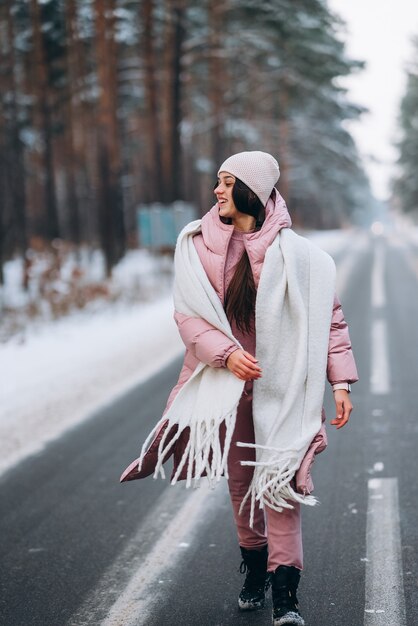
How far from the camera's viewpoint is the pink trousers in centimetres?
333

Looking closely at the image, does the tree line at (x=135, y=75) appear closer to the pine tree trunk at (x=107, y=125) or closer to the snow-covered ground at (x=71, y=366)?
the pine tree trunk at (x=107, y=125)

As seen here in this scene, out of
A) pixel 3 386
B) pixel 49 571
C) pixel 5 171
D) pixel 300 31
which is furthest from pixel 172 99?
pixel 49 571

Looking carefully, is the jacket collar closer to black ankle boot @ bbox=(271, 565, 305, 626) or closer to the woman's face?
the woman's face

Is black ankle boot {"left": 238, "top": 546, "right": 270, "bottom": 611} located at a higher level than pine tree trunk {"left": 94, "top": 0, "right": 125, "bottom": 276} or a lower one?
lower

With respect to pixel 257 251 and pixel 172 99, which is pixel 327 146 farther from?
pixel 257 251

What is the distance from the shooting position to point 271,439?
3289 mm

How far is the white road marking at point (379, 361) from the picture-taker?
8.62m

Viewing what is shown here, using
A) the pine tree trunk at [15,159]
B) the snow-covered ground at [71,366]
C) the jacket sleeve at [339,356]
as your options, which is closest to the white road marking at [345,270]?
the snow-covered ground at [71,366]

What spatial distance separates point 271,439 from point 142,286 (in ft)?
53.3

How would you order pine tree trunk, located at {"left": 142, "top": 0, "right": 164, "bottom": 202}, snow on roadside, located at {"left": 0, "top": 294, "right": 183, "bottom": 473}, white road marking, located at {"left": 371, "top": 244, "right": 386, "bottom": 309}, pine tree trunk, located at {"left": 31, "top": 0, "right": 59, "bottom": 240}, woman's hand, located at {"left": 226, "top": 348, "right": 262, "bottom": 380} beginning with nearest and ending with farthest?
woman's hand, located at {"left": 226, "top": 348, "right": 262, "bottom": 380}, snow on roadside, located at {"left": 0, "top": 294, "right": 183, "bottom": 473}, white road marking, located at {"left": 371, "top": 244, "right": 386, "bottom": 309}, pine tree trunk, located at {"left": 142, "top": 0, "right": 164, "bottom": 202}, pine tree trunk, located at {"left": 31, "top": 0, "right": 59, "bottom": 240}

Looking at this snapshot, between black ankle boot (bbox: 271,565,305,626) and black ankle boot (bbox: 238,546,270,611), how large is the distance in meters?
0.25

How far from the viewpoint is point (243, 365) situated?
321 centimetres

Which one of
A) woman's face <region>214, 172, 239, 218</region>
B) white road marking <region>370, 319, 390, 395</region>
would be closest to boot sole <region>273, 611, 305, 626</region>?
woman's face <region>214, 172, 239, 218</region>

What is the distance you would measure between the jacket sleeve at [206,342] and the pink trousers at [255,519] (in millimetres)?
248
